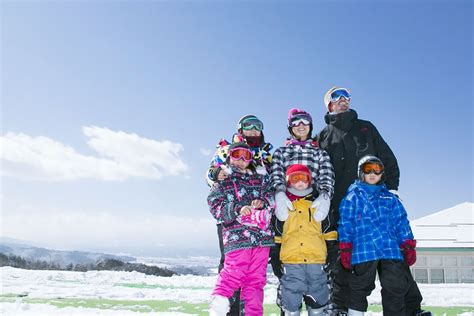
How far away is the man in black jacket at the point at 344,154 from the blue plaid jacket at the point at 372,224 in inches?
9.6

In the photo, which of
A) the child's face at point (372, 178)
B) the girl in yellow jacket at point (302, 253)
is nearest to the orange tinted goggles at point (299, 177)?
the girl in yellow jacket at point (302, 253)

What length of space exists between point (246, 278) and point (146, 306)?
3.06 metres

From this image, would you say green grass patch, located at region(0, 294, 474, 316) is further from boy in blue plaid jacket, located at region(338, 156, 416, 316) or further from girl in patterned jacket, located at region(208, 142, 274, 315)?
boy in blue plaid jacket, located at region(338, 156, 416, 316)

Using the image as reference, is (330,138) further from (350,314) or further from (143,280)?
(143,280)

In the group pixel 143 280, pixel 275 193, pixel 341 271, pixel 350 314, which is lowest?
pixel 143 280

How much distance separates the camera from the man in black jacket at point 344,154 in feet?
13.2

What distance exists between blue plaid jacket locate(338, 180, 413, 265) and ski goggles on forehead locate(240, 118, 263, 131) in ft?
4.07

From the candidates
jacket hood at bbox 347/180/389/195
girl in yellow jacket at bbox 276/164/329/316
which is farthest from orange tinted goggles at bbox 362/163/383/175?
girl in yellow jacket at bbox 276/164/329/316

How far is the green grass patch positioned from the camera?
5699mm

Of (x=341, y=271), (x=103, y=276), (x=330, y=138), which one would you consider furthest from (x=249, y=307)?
(x=103, y=276)

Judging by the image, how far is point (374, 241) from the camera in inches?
147

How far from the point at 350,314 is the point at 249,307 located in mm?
971

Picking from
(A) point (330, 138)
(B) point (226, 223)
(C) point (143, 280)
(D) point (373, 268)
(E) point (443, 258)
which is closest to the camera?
(D) point (373, 268)

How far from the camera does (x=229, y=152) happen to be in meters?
4.08
